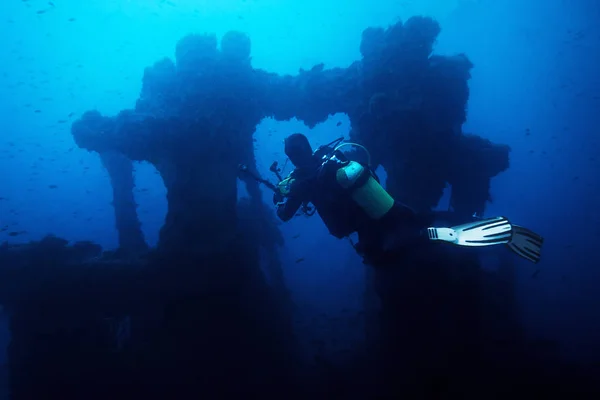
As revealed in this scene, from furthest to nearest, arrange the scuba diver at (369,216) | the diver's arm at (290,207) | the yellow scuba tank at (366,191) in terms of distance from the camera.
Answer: the diver's arm at (290,207) → the yellow scuba tank at (366,191) → the scuba diver at (369,216)

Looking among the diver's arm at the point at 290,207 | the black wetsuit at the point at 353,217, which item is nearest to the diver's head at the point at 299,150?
the black wetsuit at the point at 353,217

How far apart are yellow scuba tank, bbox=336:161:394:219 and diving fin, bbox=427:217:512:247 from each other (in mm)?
755

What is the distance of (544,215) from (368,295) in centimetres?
9320

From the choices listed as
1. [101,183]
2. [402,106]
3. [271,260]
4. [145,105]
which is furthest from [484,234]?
[101,183]

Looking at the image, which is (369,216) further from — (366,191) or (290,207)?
(290,207)

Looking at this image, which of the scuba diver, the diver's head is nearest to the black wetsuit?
the scuba diver

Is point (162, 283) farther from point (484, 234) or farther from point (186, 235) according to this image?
point (484, 234)

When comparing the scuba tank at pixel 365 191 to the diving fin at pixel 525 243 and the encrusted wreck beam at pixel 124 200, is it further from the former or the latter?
the encrusted wreck beam at pixel 124 200

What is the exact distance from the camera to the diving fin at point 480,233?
386cm

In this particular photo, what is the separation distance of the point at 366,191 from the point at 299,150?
1.20 meters

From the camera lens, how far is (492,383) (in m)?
9.45

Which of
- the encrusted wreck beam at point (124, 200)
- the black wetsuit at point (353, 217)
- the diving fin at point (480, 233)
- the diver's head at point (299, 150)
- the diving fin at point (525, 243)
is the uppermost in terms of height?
the encrusted wreck beam at point (124, 200)

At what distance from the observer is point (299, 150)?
4844mm

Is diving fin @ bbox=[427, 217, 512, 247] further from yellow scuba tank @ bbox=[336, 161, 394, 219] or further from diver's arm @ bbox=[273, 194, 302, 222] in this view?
diver's arm @ bbox=[273, 194, 302, 222]
